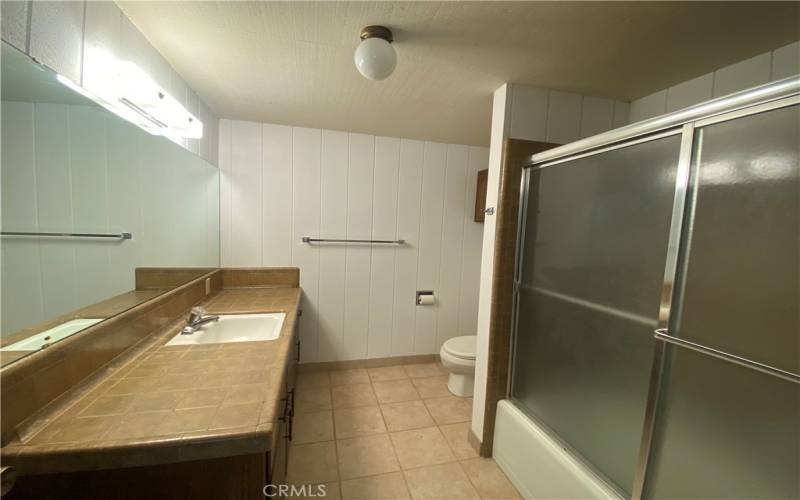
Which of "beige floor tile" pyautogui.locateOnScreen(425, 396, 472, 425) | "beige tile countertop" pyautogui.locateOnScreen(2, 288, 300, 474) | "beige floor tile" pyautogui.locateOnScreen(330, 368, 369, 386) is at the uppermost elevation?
"beige tile countertop" pyautogui.locateOnScreen(2, 288, 300, 474)

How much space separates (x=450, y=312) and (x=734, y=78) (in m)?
2.24

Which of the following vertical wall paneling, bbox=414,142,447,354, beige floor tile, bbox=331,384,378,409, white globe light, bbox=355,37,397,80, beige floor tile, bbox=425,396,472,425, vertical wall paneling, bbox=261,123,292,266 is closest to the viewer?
white globe light, bbox=355,37,397,80

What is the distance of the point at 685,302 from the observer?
2.89 feet

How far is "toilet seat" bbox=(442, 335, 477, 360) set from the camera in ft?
6.97

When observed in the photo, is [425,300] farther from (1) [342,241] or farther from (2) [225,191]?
(2) [225,191]

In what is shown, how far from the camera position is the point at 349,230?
2422 mm

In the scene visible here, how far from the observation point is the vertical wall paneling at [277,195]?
2213mm

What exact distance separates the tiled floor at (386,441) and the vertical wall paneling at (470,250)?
0.65 m

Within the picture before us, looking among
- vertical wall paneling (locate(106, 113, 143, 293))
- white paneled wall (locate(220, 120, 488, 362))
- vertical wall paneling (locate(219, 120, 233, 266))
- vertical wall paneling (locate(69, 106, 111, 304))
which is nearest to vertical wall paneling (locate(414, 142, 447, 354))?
white paneled wall (locate(220, 120, 488, 362))

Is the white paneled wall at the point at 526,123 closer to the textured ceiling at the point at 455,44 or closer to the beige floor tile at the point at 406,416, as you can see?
the textured ceiling at the point at 455,44

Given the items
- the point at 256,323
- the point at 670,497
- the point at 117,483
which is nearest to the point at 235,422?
the point at 117,483

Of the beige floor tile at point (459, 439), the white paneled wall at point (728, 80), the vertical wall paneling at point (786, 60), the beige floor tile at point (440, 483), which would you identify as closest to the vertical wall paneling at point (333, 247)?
the beige floor tile at point (459, 439)

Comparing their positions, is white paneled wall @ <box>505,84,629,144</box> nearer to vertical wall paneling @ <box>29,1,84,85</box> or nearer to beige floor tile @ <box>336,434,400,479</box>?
vertical wall paneling @ <box>29,1,84,85</box>

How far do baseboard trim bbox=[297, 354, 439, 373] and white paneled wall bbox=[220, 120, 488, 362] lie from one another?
56 mm
